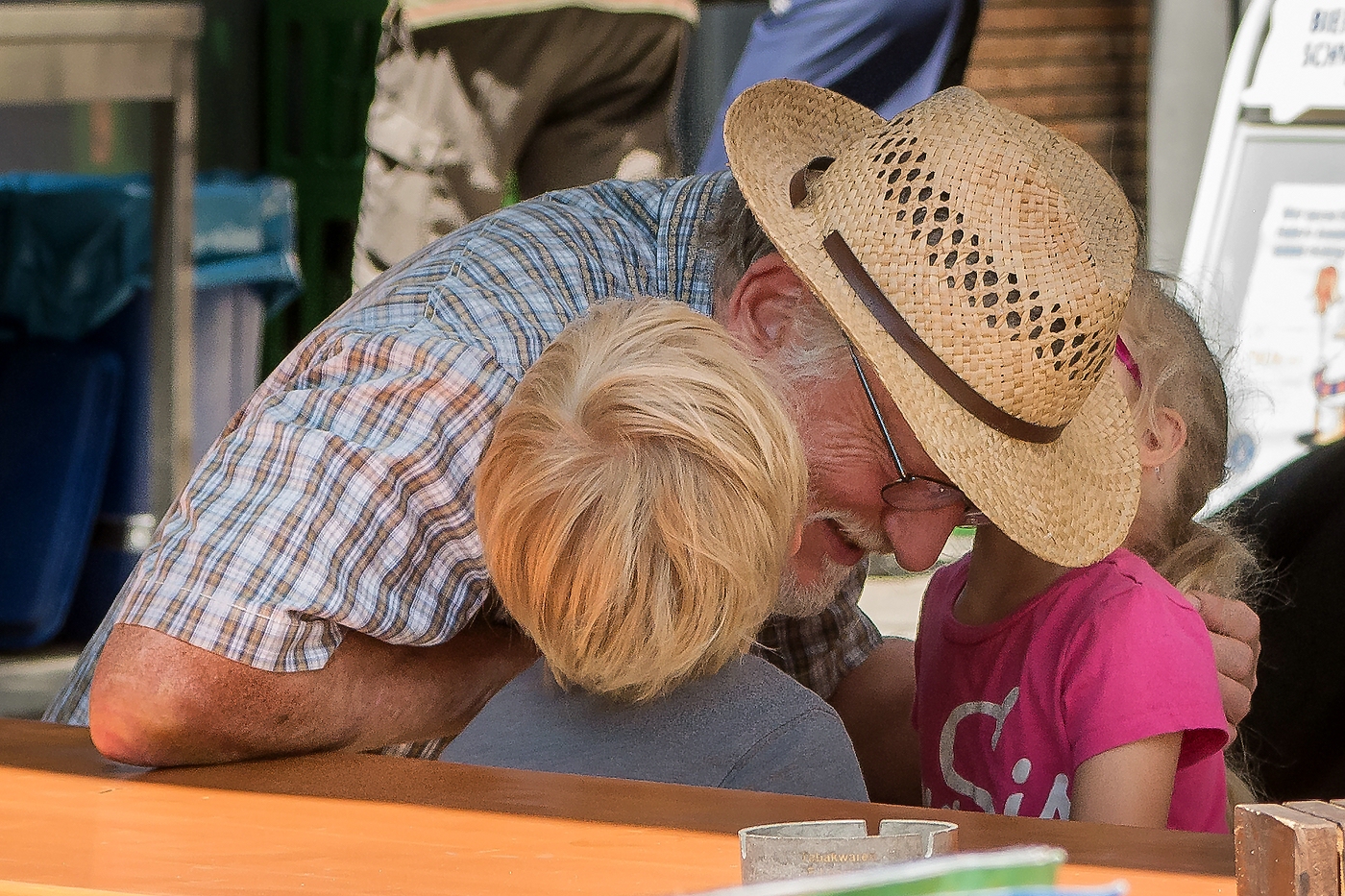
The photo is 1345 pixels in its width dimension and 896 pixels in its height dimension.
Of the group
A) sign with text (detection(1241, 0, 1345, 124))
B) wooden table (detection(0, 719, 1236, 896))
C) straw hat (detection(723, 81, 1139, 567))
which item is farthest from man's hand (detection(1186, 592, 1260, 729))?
sign with text (detection(1241, 0, 1345, 124))

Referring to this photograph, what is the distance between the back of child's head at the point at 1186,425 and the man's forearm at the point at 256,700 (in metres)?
0.86

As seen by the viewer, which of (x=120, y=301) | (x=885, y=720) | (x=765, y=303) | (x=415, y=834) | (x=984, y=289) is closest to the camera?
(x=415, y=834)

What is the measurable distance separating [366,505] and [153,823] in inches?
16.8

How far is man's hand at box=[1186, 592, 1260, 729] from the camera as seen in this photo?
5.67 ft

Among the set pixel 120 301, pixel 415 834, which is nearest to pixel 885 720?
pixel 415 834

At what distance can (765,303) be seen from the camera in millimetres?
1688

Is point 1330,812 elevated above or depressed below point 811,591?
above

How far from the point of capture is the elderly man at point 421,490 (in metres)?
1.36

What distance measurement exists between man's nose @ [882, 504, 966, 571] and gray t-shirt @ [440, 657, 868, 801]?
33cm

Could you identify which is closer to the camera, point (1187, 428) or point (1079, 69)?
point (1187, 428)

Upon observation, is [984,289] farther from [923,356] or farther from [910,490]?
[910,490]

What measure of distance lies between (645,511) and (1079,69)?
10.8 ft

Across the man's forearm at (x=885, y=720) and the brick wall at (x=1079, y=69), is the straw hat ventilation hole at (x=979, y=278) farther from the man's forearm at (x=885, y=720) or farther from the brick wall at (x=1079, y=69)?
the brick wall at (x=1079, y=69)

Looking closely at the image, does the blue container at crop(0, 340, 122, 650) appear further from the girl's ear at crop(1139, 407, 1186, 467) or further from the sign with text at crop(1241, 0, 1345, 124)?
the girl's ear at crop(1139, 407, 1186, 467)
